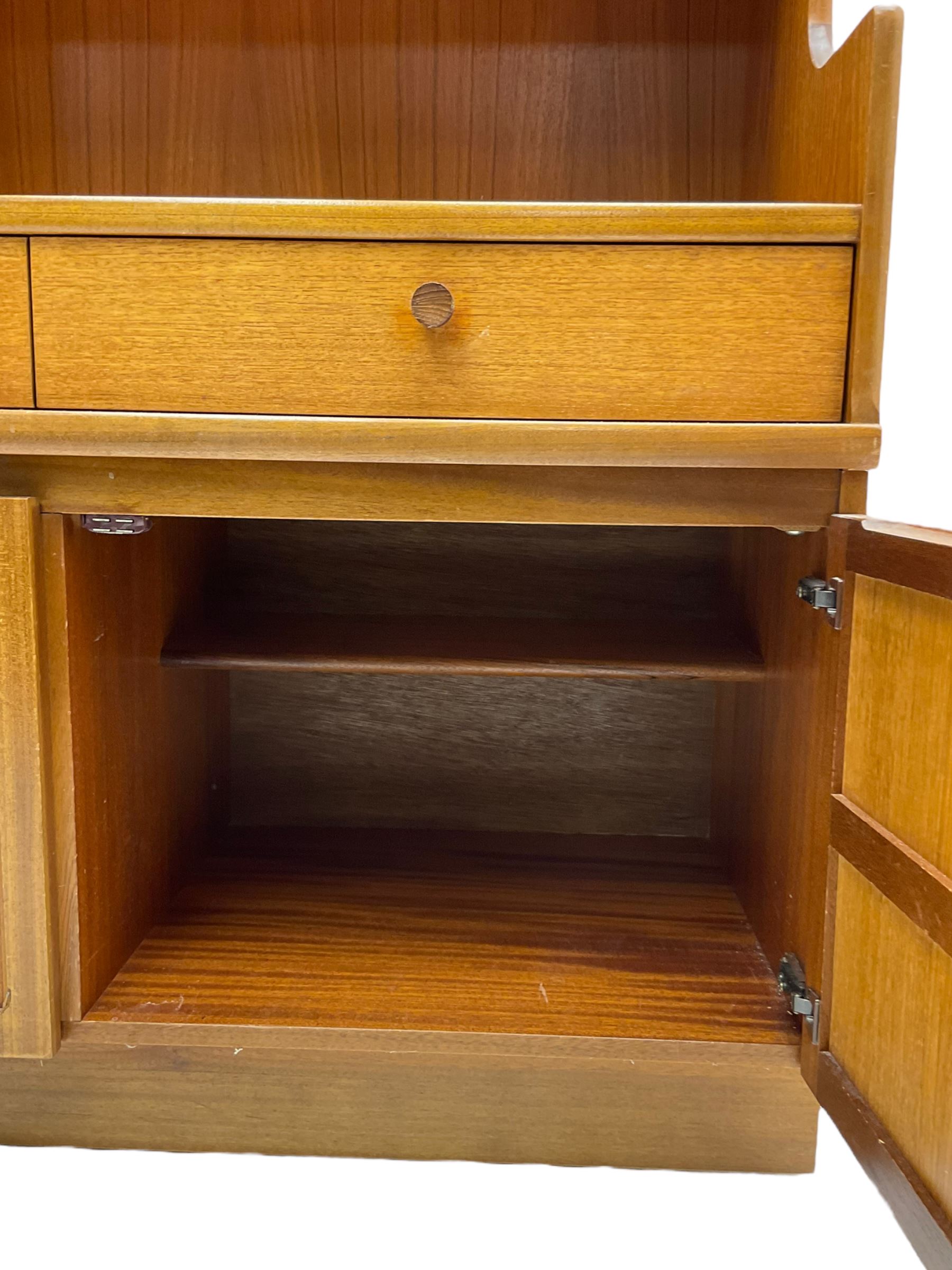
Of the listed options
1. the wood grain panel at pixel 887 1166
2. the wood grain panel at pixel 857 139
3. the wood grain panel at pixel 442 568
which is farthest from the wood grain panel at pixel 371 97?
the wood grain panel at pixel 887 1166

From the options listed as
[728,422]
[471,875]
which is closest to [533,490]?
[728,422]

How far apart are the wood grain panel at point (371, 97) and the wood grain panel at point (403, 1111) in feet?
3.20

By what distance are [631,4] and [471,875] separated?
1045 millimetres

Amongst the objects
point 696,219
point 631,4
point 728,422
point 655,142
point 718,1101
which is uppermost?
point 631,4

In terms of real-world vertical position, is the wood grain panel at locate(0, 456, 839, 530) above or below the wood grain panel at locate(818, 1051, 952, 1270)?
above

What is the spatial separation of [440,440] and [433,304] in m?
0.10

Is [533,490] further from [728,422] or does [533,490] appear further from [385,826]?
[385,826]

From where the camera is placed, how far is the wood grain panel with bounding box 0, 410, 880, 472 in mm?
824

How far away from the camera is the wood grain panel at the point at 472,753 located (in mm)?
1425

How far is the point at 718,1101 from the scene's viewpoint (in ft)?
3.14

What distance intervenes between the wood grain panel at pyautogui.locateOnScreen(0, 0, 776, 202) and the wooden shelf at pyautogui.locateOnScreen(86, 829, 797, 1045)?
0.82 metres

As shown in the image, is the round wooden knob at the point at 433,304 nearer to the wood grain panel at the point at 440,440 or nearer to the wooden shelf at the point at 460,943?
the wood grain panel at the point at 440,440

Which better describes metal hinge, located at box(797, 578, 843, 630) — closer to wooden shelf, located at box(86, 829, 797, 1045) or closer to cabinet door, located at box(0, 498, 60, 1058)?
wooden shelf, located at box(86, 829, 797, 1045)

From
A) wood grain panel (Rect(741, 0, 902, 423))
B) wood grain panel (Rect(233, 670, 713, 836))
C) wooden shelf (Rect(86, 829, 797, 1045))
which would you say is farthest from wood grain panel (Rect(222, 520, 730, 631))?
wood grain panel (Rect(741, 0, 902, 423))
